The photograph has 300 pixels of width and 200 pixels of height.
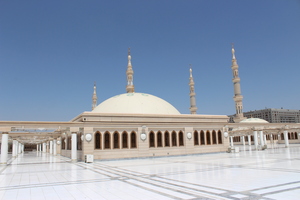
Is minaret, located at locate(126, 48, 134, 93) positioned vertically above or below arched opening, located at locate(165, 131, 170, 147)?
above

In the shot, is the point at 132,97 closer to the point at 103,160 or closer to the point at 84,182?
the point at 103,160

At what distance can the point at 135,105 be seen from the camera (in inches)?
1292

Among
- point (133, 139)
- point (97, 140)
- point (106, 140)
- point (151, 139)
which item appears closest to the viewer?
point (97, 140)

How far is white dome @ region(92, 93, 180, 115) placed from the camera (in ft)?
106

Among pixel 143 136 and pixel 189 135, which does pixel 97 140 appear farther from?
pixel 189 135

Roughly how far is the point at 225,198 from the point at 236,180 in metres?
3.62

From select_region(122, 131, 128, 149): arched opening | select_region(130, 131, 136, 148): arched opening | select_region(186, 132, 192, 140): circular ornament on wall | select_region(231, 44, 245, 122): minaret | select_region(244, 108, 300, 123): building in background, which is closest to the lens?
select_region(122, 131, 128, 149): arched opening

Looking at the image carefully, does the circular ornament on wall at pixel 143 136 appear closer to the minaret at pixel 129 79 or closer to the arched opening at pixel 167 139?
the arched opening at pixel 167 139

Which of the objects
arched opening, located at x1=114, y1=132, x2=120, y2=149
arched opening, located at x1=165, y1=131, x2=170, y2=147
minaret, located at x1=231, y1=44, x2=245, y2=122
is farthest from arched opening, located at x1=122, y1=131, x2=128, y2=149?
minaret, located at x1=231, y1=44, x2=245, y2=122

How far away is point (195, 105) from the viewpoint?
6362cm

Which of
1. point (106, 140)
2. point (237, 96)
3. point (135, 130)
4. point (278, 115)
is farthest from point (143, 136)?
point (278, 115)

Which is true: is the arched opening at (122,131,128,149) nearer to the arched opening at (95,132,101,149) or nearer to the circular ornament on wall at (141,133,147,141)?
the circular ornament on wall at (141,133,147,141)

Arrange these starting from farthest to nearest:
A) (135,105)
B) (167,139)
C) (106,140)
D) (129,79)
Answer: (129,79) → (135,105) → (167,139) → (106,140)

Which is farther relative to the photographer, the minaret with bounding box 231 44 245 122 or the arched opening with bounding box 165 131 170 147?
the minaret with bounding box 231 44 245 122
